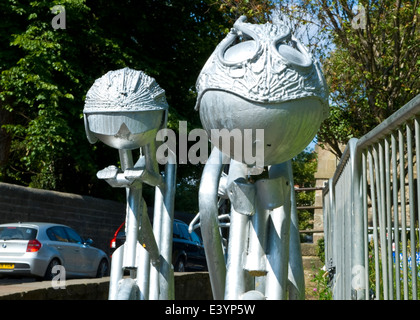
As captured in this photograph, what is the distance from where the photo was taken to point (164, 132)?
120 inches

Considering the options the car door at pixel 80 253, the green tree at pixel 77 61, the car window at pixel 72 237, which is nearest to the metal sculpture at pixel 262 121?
the car door at pixel 80 253

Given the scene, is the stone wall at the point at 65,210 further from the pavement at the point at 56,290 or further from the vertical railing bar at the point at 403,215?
the vertical railing bar at the point at 403,215

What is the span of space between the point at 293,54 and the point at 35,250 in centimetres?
1088

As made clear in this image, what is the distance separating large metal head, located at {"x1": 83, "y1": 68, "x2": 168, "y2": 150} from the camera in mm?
2697

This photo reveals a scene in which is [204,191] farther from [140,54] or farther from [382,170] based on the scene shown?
[140,54]

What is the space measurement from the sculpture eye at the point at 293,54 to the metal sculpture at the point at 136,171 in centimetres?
94

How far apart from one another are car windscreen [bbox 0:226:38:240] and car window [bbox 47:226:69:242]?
36 cm

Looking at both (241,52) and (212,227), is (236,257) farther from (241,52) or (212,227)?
(241,52)

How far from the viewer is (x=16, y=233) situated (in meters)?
12.3

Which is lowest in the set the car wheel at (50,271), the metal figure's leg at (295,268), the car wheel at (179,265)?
the metal figure's leg at (295,268)

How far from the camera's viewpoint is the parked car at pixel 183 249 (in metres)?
15.4

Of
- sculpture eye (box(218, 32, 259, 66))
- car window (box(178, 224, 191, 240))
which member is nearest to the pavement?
sculpture eye (box(218, 32, 259, 66))
